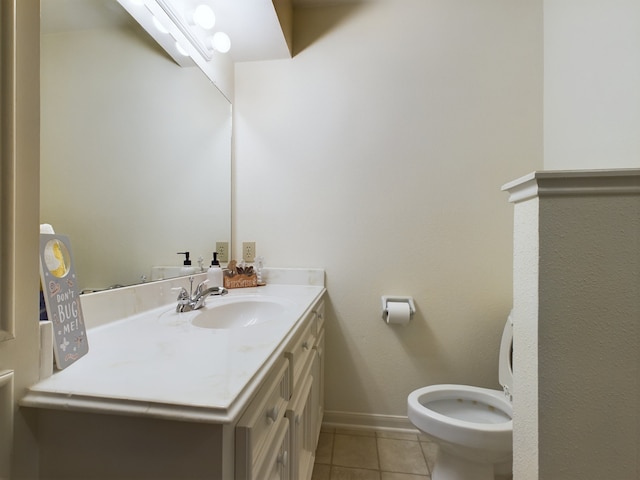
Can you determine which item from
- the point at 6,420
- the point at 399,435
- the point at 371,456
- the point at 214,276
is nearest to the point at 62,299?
the point at 6,420

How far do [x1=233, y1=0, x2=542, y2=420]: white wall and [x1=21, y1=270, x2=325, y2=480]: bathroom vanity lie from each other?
2.97 ft

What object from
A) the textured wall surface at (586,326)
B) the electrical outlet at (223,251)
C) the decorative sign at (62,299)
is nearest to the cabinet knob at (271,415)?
the decorative sign at (62,299)

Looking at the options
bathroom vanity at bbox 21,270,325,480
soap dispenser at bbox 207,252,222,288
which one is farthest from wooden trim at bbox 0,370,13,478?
soap dispenser at bbox 207,252,222,288

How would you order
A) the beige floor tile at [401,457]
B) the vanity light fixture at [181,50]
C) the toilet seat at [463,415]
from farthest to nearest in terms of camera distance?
1. the beige floor tile at [401,457]
2. the vanity light fixture at [181,50]
3. the toilet seat at [463,415]

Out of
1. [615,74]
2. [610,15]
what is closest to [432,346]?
[615,74]

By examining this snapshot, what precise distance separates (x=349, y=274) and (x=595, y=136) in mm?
1272

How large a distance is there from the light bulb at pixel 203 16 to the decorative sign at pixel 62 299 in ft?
3.64

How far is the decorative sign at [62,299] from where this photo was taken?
583mm

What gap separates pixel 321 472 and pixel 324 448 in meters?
0.16

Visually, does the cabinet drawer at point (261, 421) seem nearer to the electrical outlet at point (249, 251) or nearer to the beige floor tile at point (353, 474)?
the beige floor tile at point (353, 474)

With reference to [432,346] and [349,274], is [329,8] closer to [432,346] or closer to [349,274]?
[349,274]

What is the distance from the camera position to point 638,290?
0.56 m

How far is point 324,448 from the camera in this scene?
1.46 metres

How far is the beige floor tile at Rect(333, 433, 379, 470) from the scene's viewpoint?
1.36 m
